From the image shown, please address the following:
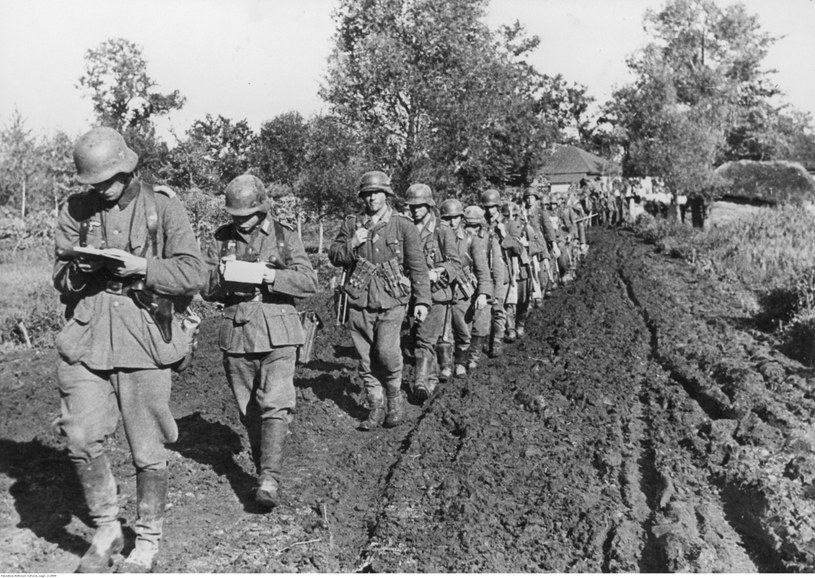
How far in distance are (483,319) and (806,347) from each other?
12.7 ft

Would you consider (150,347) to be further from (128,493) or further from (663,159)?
(663,159)

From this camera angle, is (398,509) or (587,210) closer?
(398,509)

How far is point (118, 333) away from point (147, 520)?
0.91 metres

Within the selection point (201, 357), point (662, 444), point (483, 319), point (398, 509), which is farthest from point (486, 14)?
point (398, 509)

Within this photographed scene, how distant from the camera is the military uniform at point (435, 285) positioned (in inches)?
341

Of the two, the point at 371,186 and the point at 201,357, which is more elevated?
the point at 371,186

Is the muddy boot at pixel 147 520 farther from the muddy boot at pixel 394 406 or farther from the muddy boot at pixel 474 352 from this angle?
the muddy boot at pixel 474 352

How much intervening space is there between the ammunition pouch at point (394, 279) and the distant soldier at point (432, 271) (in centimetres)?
133

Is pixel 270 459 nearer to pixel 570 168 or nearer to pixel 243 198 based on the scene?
pixel 243 198


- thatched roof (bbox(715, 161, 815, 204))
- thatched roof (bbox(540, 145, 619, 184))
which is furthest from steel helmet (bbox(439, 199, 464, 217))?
thatched roof (bbox(540, 145, 619, 184))

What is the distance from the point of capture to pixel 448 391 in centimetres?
870

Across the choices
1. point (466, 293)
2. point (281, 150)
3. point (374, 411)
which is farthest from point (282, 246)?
point (281, 150)

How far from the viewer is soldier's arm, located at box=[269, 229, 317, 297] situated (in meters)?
5.30

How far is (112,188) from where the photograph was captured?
163 inches
